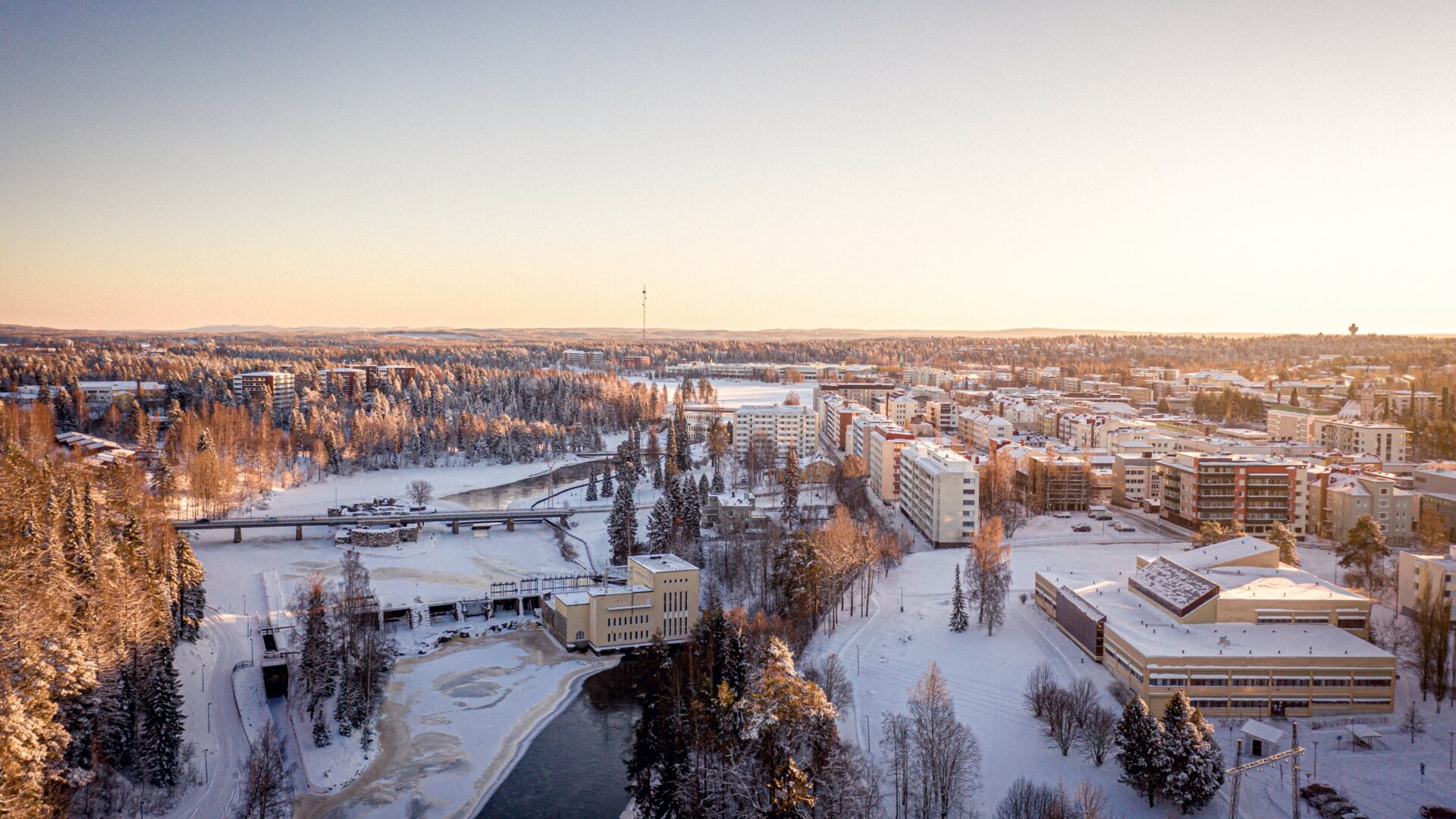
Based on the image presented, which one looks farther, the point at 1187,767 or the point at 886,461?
the point at 886,461

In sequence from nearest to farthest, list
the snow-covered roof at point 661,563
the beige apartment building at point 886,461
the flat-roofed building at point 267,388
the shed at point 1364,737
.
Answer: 1. the shed at point 1364,737
2. the snow-covered roof at point 661,563
3. the beige apartment building at point 886,461
4. the flat-roofed building at point 267,388

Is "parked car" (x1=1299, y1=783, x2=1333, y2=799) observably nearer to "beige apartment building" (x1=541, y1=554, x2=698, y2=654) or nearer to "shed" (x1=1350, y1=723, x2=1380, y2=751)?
"shed" (x1=1350, y1=723, x2=1380, y2=751)

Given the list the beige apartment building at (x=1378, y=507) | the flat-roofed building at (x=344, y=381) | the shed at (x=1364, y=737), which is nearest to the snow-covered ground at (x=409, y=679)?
the shed at (x=1364, y=737)

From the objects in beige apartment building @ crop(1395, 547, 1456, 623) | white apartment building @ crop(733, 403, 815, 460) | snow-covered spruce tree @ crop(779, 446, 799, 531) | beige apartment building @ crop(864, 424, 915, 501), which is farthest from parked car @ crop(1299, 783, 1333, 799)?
white apartment building @ crop(733, 403, 815, 460)

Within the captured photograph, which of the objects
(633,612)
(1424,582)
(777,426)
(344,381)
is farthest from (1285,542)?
(344,381)

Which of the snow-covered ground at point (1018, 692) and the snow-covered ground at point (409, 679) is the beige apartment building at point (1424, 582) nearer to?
the snow-covered ground at point (1018, 692)

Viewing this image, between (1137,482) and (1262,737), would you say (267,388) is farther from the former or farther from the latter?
(1262,737)

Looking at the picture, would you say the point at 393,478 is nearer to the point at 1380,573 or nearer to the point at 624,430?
the point at 624,430
